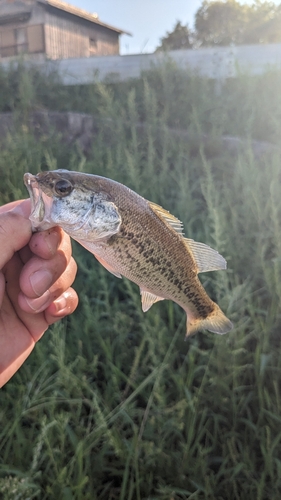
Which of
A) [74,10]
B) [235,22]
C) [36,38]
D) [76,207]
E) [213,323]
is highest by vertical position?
[235,22]

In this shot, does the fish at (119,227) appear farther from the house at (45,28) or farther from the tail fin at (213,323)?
the house at (45,28)

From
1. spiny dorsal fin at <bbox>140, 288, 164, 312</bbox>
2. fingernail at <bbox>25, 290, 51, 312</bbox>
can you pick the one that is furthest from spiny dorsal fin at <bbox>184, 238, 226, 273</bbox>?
fingernail at <bbox>25, 290, 51, 312</bbox>

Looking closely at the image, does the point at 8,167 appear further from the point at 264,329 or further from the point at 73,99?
the point at 73,99

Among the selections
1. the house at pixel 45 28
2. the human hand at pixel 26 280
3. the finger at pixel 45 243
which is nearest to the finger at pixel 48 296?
the human hand at pixel 26 280

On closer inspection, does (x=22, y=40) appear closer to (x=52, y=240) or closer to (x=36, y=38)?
(x=36, y=38)

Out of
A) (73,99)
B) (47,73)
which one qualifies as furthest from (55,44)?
(73,99)

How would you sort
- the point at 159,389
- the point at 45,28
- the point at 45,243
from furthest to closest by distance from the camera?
1. the point at 45,28
2. the point at 159,389
3. the point at 45,243

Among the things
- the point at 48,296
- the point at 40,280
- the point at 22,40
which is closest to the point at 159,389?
the point at 48,296
